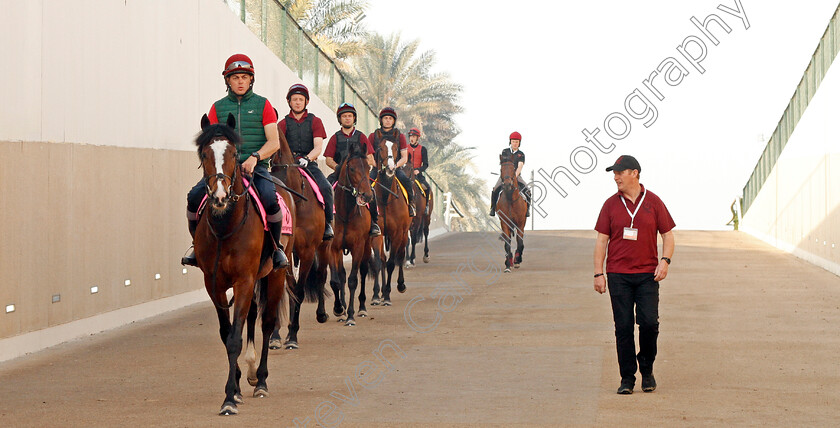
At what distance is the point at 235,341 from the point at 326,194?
4.88 metres

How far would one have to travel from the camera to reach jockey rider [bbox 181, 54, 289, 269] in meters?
9.92

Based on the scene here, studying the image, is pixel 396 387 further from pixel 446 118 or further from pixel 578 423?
pixel 446 118

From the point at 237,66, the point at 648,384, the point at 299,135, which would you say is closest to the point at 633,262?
the point at 648,384

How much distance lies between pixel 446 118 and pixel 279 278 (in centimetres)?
4350

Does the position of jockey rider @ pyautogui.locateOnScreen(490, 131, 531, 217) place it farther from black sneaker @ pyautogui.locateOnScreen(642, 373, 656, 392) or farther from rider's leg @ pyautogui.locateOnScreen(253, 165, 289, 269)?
black sneaker @ pyautogui.locateOnScreen(642, 373, 656, 392)

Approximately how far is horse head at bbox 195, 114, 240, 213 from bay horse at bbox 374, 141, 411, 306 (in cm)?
814

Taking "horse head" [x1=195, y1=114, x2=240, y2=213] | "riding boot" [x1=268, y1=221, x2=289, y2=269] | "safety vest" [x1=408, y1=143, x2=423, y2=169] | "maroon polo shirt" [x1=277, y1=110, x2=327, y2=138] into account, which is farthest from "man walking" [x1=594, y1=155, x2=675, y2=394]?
"safety vest" [x1=408, y1=143, x2=423, y2=169]

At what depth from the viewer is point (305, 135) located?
14.0 meters

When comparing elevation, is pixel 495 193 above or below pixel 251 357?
A: above

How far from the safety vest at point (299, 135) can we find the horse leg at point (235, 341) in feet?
15.6

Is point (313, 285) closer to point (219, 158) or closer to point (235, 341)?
point (235, 341)

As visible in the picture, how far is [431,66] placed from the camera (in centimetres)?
5262

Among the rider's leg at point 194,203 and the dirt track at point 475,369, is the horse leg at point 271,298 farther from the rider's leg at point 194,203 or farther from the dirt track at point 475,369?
the rider's leg at point 194,203

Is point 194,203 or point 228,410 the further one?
point 194,203
